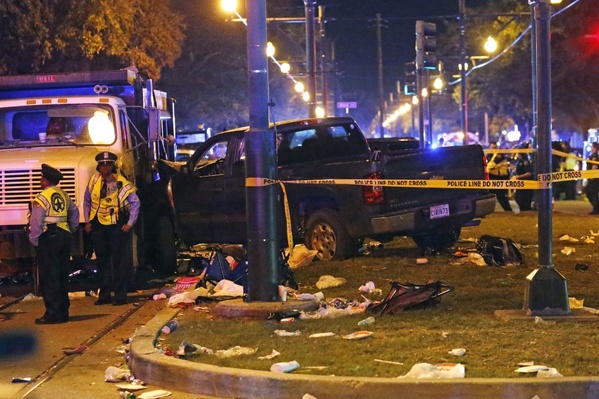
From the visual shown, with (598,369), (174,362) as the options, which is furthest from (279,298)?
(598,369)

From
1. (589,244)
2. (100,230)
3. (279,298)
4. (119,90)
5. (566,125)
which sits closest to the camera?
(279,298)

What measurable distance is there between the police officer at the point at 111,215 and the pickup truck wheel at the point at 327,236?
122 inches

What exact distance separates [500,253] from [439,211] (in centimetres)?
107

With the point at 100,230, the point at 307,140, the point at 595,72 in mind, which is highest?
the point at 595,72

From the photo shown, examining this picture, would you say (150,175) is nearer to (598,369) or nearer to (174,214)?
(174,214)

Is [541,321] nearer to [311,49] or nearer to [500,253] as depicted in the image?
[500,253]

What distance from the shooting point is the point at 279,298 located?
1018cm

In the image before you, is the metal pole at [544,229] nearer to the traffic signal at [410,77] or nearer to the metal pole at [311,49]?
the metal pole at [311,49]

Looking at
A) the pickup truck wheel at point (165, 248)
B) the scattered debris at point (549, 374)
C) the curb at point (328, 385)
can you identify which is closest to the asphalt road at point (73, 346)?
the curb at point (328, 385)

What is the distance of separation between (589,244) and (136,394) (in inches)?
402

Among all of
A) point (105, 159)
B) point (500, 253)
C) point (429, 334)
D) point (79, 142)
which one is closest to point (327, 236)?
point (500, 253)

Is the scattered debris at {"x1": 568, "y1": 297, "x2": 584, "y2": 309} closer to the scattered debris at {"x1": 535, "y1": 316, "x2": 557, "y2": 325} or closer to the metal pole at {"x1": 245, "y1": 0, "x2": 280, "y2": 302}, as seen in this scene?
the scattered debris at {"x1": 535, "y1": 316, "x2": 557, "y2": 325}

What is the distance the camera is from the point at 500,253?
13445 millimetres

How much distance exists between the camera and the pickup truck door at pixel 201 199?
1488 cm
